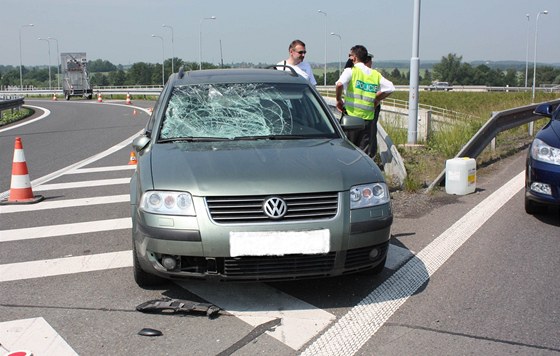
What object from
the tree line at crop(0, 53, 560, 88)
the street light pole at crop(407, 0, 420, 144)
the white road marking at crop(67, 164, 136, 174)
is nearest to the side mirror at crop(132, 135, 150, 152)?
the white road marking at crop(67, 164, 136, 174)

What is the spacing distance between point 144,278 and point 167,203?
793 millimetres

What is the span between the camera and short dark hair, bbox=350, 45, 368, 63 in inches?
333

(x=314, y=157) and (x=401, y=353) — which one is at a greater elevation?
(x=314, y=157)

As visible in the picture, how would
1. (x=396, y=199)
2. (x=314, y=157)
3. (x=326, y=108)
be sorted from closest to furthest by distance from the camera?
(x=314, y=157) → (x=326, y=108) → (x=396, y=199)

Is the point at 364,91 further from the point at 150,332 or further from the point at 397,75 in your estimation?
the point at 397,75

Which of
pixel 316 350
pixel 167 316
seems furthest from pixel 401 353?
pixel 167 316

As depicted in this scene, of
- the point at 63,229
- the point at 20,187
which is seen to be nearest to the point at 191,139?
the point at 63,229

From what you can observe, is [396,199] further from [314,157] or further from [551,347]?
[551,347]

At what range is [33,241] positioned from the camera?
635 centimetres

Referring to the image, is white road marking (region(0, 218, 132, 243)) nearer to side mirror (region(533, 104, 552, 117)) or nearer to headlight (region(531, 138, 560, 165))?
headlight (region(531, 138, 560, 165))

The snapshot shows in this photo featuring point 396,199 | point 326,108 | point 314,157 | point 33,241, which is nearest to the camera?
point 314,157

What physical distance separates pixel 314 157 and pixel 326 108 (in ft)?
3.84

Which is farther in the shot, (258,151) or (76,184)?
(76,184)

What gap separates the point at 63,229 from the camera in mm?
6848
